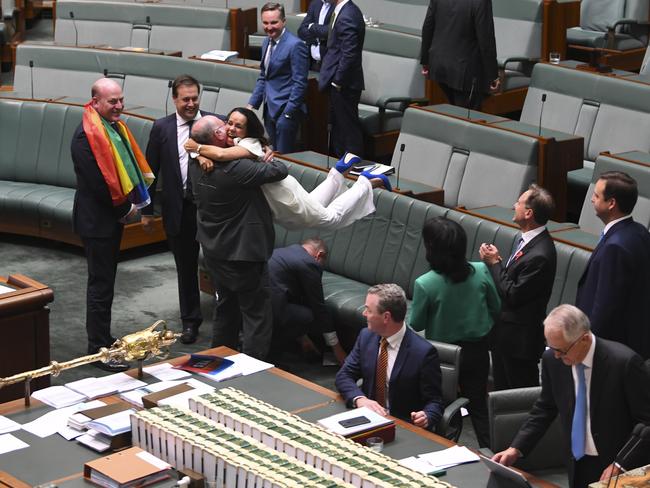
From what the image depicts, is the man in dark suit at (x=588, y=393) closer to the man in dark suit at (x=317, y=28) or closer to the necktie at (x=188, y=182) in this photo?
the necktie at (x=188, y=182)

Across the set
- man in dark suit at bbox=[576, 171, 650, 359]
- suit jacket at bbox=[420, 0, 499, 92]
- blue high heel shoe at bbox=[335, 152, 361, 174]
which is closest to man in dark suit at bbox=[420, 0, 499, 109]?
suit jacket at bbox=[420, 0, 499, 92]

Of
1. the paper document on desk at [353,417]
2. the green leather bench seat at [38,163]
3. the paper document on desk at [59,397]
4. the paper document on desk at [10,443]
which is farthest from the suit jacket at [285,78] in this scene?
the paper document on desk at [10,443]

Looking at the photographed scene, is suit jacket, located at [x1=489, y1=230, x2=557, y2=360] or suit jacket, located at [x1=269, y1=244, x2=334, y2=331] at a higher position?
suit jacket, located at [x1=489, y1=230, x2=557, y2=360]

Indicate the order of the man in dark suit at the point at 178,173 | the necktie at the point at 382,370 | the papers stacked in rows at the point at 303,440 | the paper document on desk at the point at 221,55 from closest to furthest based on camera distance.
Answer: the papers stacked in rows at the point at 303,440, the necktie at the point at 382,370, the man in dark suit at the point at 178,173, the paper document on desk at the point at 221,55

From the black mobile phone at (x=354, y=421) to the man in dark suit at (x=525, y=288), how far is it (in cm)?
98

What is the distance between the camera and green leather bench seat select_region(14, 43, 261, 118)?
8227mm

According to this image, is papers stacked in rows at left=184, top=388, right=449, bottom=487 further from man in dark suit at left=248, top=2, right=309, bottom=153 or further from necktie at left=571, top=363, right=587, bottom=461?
man in dark suit at left=248, top=2, right=309, bottom=153

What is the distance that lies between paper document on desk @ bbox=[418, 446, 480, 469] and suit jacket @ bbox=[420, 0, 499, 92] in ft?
13.0

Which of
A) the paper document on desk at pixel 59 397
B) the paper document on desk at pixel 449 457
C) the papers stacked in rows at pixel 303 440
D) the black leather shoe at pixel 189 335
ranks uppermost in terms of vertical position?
the papers stacked in rows at pixel 303 440

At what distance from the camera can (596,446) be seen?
3637 millimetres

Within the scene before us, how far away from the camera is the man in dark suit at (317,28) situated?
26.7 feet

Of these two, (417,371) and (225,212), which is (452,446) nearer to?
(417,371)

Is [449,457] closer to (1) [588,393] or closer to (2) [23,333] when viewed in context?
(1) [588,393]

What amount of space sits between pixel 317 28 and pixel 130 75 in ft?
4.98
